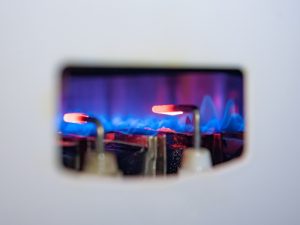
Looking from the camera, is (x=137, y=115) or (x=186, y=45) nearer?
(x=186, y=45)

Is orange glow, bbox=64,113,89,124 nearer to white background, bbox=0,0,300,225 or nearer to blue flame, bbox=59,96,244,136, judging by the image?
blue flame, bbox=59,96,244,136

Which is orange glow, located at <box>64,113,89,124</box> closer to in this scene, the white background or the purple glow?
the purple glow

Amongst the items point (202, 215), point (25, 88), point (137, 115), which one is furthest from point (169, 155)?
point (25, 88)

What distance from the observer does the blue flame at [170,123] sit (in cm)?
51

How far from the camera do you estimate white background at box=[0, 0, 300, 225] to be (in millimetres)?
380

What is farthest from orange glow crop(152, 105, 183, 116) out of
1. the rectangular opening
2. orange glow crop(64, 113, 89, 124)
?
orange glow crop(64, 113, 89, 124)

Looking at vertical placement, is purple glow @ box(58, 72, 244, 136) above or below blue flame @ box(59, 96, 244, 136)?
above

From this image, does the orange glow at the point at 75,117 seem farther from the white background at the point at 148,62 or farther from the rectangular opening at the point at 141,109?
the white background at the point at 148,62

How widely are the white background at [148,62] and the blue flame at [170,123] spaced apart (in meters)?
0.06

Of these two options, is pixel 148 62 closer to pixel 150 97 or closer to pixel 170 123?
pixel 150 97

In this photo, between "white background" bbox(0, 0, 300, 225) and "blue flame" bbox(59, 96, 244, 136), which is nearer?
"white background" bbox(0, 0, 300, 225)

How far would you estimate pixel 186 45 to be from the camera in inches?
16.7

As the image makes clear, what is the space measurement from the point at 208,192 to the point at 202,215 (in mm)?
27

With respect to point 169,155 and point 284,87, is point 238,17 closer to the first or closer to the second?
point 284,87
